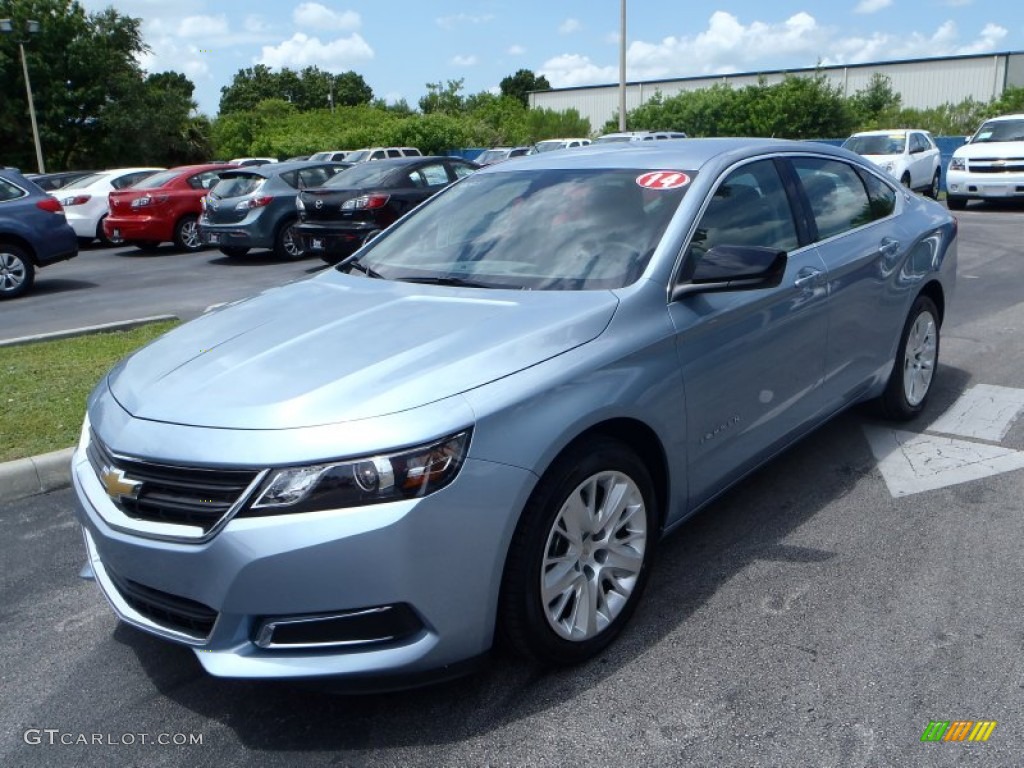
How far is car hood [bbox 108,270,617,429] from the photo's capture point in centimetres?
279

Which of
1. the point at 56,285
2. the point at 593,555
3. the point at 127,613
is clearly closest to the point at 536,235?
the point at 593,555

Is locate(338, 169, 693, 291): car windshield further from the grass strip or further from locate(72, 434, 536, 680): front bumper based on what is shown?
the grass strip

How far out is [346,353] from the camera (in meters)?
3.10

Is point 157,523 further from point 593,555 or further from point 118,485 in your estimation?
point 593,555

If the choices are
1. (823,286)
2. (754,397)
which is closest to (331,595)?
(754,397)

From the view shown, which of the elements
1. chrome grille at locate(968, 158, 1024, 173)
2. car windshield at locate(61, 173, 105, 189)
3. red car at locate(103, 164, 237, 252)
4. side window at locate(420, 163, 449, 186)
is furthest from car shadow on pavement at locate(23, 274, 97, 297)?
chrome grille at locate(968, 158, 1024, 173)

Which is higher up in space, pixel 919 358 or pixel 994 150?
pixel 994 150

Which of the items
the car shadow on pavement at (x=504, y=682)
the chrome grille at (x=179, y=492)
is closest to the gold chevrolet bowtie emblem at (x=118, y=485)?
the chrome grille at (x=179, y=492)

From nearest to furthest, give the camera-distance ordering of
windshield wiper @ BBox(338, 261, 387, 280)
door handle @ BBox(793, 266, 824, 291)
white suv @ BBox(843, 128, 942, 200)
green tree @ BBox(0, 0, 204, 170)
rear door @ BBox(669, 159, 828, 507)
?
rear door @ BBox(669, 159, 828, 507)
windshield wiper @ BBox(338, 261, 387, 280)
door handle @ BBox(793, 266, 824, 291)
white suv @ BBox(843, 128, 942, 200)
green tree @ BBox(0, 0, 204, 170)

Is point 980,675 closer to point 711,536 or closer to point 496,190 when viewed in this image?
point 711,536

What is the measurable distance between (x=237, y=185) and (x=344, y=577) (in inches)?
575

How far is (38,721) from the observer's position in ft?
10.1

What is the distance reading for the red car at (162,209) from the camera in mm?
17250

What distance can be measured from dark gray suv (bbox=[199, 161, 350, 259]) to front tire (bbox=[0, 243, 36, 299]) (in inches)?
136
